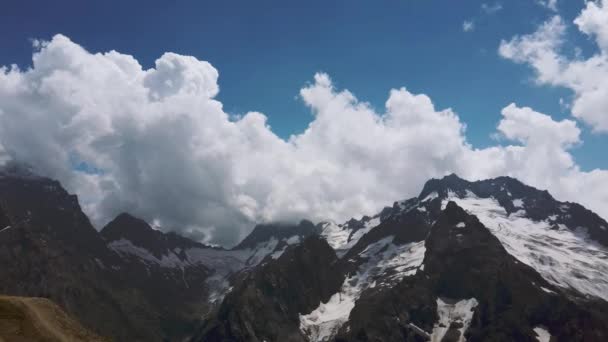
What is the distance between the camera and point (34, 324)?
72688mm

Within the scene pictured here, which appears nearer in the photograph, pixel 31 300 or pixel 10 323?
pixel 10 323

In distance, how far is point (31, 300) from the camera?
82062 millimetres

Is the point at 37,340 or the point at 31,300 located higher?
the point at 31,300

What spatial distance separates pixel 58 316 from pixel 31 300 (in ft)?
15.5

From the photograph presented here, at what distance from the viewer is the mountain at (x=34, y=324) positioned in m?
70.5

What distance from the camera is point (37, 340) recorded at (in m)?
70.0

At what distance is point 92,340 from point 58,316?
718 cm

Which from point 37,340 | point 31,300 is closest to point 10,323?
point 37,340

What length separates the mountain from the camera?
70500mm

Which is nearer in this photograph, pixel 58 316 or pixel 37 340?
pixel 37 340

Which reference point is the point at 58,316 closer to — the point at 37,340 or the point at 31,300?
the point at 31,300

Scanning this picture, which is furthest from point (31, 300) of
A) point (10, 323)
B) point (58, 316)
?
point (10, 323)

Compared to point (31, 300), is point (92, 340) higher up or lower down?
lower down

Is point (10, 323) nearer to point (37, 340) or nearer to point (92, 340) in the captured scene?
point (37, 340)
